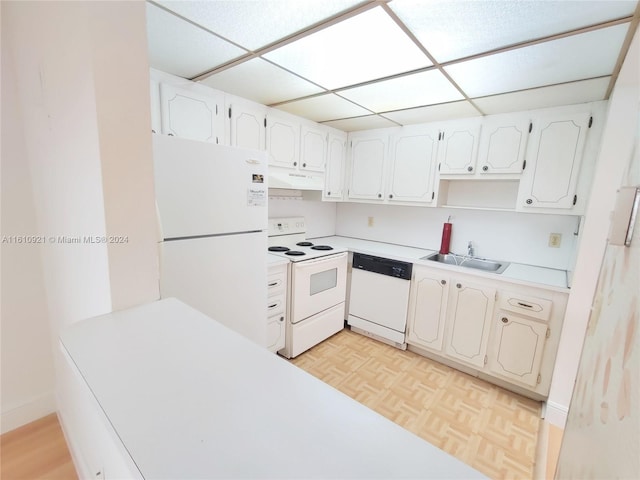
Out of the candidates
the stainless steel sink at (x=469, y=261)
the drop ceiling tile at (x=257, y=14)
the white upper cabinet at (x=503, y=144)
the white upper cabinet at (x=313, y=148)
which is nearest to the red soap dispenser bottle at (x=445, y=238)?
the stainless steel sink at (x=469, y=261)

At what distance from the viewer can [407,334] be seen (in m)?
2.62

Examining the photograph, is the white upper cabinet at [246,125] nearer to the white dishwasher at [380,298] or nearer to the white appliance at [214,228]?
the white appliance at [214,228]

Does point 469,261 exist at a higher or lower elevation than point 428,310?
higher

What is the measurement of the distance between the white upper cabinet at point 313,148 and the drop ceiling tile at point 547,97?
1.38 m

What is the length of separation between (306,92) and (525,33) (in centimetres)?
127

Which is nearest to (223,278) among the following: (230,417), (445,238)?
(230,417)

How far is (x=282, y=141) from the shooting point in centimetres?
252

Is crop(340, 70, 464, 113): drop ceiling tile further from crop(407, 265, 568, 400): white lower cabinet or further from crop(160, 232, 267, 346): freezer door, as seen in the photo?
crop(407, 265, 568, 400): white lower cabinet

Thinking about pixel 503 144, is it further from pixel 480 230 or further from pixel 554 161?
pixel 480 230

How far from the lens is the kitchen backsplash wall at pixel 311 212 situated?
9.55 feet

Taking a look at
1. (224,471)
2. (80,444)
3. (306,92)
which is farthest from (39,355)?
(306,92)

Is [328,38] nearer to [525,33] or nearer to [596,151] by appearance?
[525,33]

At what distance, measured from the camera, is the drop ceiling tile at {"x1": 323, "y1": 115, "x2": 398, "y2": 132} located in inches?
102

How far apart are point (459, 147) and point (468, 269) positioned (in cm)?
104
